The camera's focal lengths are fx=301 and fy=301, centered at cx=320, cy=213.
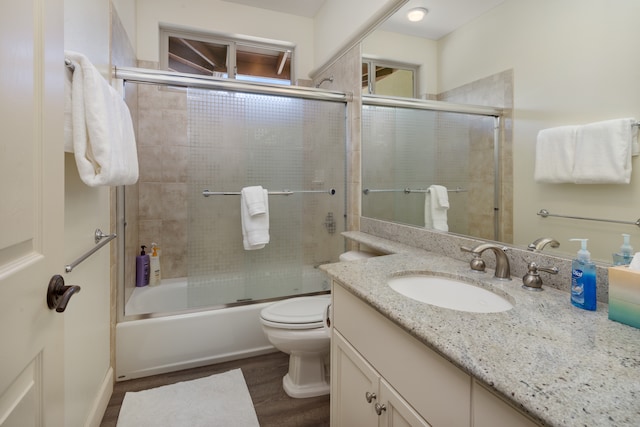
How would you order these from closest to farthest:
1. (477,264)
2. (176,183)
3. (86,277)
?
(477,264) < (86,277) < (176,183)

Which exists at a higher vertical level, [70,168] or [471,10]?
[471,10]

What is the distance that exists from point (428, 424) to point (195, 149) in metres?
1.89

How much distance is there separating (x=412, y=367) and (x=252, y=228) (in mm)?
1566

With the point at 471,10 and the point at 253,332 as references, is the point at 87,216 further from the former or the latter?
the point at 471,10

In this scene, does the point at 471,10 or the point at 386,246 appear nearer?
the point at 471,10

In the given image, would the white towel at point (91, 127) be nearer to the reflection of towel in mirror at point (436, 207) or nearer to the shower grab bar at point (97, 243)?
the shower grab bar at point (97, 243)

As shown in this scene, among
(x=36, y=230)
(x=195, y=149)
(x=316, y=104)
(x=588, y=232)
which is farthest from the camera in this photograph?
(x=316, y=104)

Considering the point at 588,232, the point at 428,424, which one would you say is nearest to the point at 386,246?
the point at 588,232

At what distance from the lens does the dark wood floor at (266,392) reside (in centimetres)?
149

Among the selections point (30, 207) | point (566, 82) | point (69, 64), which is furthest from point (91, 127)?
point (566, 82)

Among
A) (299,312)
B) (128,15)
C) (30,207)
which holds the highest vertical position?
(128,15)

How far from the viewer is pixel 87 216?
1271mm

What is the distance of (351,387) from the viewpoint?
3.29 feet

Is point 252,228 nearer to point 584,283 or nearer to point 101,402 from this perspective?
point 101,402
